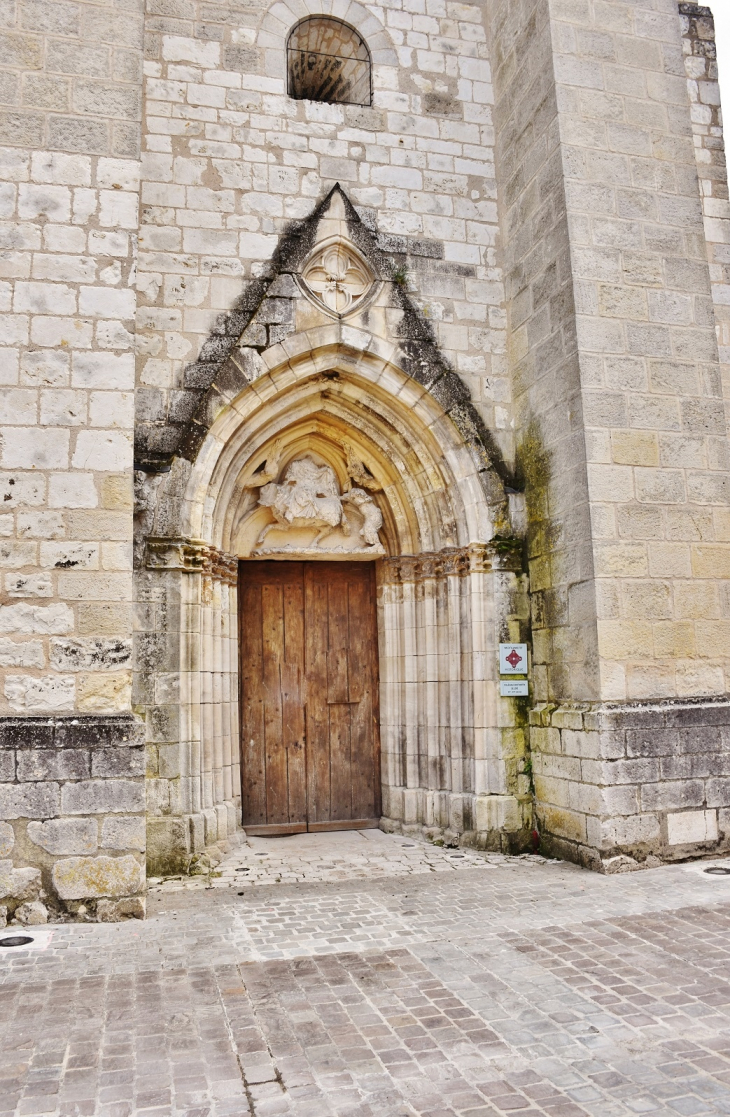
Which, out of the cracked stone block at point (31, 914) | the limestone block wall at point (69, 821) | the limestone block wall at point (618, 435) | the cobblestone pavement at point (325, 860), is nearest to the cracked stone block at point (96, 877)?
the limestone block wall at point (69, 821)

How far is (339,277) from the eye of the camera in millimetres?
5777

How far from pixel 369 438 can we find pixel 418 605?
49.7 inches

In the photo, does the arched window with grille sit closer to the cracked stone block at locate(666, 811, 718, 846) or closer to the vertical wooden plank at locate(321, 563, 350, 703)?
the vertical wooden plank at locate(321, 563, 350, 703)

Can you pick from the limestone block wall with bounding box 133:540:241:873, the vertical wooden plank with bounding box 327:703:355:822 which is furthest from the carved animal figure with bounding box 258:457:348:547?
the vertical wooden plank with bounding box 327:703:355:822

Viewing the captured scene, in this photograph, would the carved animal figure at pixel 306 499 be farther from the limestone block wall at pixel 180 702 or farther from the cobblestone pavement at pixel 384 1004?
the cobblestone pavement at pixel 384 1004

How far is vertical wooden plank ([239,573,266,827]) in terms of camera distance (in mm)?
6039

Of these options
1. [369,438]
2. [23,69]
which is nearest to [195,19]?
[23,69]

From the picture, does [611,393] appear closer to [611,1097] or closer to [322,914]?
[322,914]

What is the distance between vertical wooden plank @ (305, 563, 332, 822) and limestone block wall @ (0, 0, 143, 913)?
2157 mm

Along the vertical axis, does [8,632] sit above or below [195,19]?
below

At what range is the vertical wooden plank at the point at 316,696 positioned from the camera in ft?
20.2

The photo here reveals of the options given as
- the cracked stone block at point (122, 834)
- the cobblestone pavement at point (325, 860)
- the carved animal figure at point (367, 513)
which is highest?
the carved animal figure at point (367, 513)

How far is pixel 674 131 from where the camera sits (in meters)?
5.70

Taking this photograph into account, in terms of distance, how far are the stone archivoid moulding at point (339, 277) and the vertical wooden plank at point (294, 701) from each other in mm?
2017
